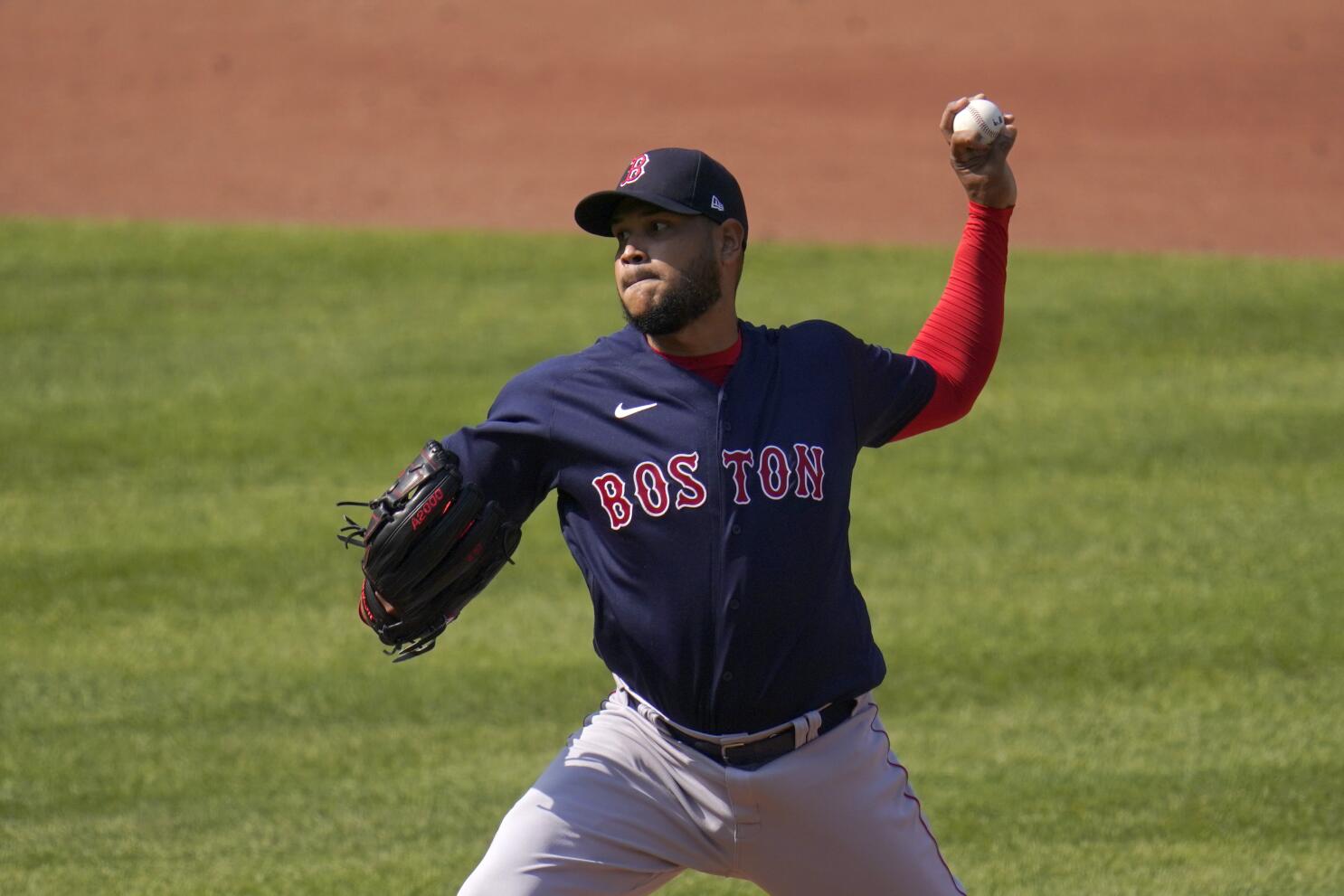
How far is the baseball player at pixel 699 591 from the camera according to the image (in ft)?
10.7

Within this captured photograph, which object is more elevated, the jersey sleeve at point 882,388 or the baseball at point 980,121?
the baseball at point 980,121

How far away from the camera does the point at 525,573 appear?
7812 mm

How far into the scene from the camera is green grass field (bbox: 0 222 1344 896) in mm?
5402

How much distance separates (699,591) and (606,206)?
802mm

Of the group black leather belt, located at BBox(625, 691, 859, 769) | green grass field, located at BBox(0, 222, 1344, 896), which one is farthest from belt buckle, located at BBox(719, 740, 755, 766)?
green grass field, located at BBox(0, 222, 1344, 896)

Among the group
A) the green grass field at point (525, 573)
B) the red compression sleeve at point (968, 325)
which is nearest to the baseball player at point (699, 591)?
the red compression sleeve at point (968, 325)

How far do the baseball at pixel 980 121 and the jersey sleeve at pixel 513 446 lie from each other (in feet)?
3.38

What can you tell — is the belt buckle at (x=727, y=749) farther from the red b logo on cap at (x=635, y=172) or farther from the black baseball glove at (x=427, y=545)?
the red b logo on cap at (x=635, y=172)

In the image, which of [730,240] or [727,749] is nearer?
[727,749]

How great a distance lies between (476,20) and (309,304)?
22.1 feet

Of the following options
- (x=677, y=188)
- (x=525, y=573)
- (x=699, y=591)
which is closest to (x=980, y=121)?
(x=677, y=188)

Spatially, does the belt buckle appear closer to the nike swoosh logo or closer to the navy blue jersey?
the navy blue jersey

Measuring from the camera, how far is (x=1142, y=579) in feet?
24.4

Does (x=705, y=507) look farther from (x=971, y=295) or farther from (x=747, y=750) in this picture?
(x=971, y=295)
